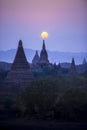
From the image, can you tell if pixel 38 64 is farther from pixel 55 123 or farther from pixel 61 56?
pixel 55 123

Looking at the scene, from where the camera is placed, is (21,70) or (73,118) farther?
(21,70)

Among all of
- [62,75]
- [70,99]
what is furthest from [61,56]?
[70,99]

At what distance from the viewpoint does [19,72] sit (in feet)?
21.1

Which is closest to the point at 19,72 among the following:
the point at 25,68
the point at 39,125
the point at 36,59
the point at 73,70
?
the point at 25,68

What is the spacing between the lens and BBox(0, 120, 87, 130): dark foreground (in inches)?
208

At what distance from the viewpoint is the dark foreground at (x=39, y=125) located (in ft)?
17.3

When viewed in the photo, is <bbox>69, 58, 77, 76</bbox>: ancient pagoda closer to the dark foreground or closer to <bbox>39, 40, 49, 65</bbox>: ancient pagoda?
<bbox>39, 40, 49, 65</bbox>: ancient pagoda

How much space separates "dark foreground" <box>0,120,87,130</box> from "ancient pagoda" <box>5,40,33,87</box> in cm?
60

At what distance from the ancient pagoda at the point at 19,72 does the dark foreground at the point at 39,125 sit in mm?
601

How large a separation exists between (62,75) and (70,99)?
46 cm

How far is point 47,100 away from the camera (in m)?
5.53

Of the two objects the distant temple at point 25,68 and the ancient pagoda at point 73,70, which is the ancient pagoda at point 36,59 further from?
the ancient pagoda at point 73,70

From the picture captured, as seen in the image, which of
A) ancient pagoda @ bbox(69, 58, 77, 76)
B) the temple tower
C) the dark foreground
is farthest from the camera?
the temple tower

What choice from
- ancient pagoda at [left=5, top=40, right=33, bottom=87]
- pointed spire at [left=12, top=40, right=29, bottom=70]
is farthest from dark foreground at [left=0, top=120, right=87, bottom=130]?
pointed spire at [left=12, top=40, right=29, bottom=70]
